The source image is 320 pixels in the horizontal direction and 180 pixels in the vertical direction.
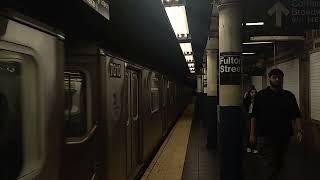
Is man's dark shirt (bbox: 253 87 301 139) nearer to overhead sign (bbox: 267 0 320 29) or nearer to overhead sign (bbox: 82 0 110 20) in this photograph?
overhead sign (bbox: 267 0 320 29)

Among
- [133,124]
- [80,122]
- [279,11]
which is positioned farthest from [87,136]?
[279,11]

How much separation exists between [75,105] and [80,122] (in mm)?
166

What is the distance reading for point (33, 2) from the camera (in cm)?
358

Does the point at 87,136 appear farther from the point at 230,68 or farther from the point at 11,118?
the point at 230,68

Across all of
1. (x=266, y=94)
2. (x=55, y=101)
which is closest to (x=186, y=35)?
(x=266, y=94)

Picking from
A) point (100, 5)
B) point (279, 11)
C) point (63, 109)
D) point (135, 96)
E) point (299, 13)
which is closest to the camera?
point (63, 109)

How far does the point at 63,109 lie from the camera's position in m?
2.43

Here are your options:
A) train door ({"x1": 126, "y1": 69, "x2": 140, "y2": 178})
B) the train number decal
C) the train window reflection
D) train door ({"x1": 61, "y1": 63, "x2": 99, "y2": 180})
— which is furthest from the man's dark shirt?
the train window reflection

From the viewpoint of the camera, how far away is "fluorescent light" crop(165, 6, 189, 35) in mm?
5680

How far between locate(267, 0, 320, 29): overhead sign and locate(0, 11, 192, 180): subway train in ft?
7.49

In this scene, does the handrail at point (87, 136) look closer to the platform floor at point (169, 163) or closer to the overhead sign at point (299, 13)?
the platform floor at point (169, 163)

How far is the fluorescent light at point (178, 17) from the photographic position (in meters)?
5.68

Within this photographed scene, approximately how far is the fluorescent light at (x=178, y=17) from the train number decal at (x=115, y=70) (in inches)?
60.5

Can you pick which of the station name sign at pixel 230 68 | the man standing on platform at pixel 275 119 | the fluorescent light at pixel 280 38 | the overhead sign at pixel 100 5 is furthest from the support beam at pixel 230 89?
the fluorescent light at pixel 280 38
